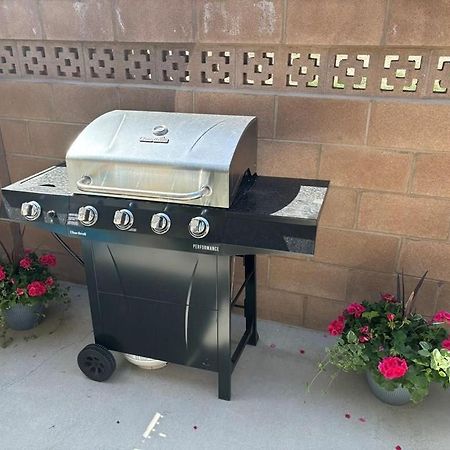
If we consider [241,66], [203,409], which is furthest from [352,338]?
[241,66]

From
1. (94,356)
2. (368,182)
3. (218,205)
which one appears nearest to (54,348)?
(94,356)

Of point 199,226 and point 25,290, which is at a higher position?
point 199,226

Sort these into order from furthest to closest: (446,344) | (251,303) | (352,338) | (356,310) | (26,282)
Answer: (26,282) < (251,303) < (356,310) < (352,338) < (446,344)

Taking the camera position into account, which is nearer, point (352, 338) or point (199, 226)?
point (199, 226)

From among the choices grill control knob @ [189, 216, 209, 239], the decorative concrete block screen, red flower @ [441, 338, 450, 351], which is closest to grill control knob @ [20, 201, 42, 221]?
grill control knob @ [189, 216, 209, 239]

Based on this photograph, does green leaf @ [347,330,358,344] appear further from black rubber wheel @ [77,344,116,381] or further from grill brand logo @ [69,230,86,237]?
grill brand logo @ [69,230,86,237]

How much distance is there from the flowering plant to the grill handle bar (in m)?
0.94

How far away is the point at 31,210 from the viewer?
6.21 feet

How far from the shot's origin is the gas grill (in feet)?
5.56

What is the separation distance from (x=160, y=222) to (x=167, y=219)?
29mm

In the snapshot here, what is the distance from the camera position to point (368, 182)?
7.22ft

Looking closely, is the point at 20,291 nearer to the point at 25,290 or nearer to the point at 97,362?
the point at 25,290

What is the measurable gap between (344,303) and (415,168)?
32.2 inches

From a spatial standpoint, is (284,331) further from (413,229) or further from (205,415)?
(413,229)
